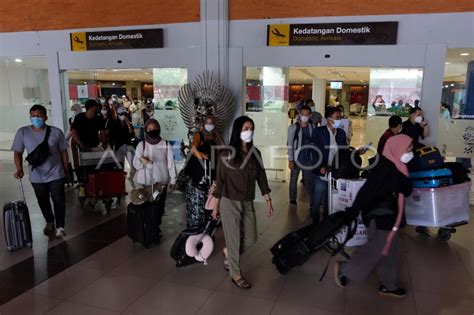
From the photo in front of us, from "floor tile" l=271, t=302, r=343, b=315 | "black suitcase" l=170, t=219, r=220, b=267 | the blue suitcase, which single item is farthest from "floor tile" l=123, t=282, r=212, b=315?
the blue suitcase

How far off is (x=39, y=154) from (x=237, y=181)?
101 inches

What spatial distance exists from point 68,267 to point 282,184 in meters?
4.64

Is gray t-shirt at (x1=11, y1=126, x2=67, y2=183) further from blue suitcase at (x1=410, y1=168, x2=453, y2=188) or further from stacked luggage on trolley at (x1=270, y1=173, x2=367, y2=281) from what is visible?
blue suitcase at (x1=410, y1=168, x2=453, y2=188)

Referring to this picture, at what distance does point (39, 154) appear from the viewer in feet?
14.2

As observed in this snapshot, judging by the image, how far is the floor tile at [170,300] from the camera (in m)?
3.08

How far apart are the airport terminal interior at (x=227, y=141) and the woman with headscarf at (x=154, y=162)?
0.24 feet

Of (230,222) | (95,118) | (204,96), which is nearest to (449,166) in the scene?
(230,222)

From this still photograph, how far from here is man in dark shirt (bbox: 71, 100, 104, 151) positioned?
606cm

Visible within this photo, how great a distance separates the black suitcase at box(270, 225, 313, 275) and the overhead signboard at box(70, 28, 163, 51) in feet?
16.3

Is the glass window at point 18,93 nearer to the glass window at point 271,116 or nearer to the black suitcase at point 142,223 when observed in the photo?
the glass window at point 271,116

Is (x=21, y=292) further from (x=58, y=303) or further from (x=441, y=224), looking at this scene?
(x=441, y=224)

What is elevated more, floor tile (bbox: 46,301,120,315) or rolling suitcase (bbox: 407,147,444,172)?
rolling suitcase (bbox: 407,147,444,172)

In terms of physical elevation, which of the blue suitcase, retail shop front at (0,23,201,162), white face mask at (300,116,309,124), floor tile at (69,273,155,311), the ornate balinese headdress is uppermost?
retail shop front at (0,23,201,162)

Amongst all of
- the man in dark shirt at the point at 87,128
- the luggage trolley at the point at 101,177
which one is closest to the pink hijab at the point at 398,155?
the luggage trolley at the point at 101,177
